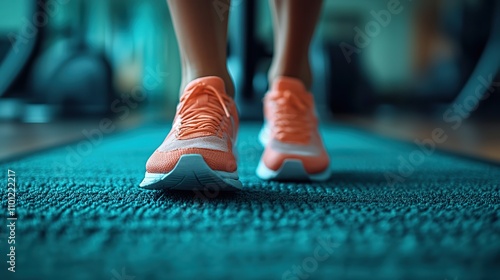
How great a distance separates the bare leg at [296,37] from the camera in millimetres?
895

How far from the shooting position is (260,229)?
501mm

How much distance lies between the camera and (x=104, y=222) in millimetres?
522

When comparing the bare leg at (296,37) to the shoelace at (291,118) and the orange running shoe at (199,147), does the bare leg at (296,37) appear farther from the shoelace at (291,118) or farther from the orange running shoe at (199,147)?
the orange running shoe at (199,147)

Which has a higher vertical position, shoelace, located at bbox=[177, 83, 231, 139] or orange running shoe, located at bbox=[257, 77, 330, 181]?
shoelace, located at bbox=[177, 83, 231, 139]

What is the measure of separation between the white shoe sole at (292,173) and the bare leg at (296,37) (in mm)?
200

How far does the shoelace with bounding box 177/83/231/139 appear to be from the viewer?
Result: 69 centimetres

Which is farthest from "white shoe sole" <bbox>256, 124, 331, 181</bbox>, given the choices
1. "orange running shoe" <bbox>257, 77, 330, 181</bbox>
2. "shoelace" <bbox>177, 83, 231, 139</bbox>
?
"shoelace" <bbox>177, 83, 231, 139</bbox>

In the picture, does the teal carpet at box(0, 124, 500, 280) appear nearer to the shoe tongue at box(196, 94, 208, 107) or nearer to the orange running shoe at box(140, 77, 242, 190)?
the orange running shoe at box(140, 77, 242, 190)

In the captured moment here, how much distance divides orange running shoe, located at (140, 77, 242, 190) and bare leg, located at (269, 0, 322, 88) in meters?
0.21

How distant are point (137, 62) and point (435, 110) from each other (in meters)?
2.64

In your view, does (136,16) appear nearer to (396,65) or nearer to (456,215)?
(396,65)

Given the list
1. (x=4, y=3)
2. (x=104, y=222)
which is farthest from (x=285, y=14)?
(x=4, y=3)

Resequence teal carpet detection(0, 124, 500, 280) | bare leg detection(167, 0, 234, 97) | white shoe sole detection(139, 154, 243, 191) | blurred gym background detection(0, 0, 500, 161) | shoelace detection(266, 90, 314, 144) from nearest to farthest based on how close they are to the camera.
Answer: teal carpet detection(0, 124, 500, 280) → white shoe sole detection(139, 154, 243, 191) → bare leg detection(167, 0, 234, 97) → shoelace detection(266, 90, 314, 144) → blurred gym background detection(0, 0, 500, 161)

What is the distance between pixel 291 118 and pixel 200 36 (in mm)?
214
